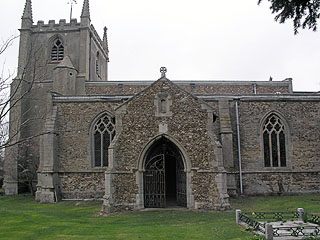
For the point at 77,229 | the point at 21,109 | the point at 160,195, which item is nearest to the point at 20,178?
the point at 21,109

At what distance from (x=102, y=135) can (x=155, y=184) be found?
19.8 ft

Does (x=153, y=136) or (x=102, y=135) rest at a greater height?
(x=102, y=135)

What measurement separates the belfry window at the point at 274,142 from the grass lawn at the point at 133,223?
293 cm

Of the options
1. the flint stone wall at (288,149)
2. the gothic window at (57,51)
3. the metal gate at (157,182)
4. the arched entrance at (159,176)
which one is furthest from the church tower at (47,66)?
the flint stone wall at (288,149)

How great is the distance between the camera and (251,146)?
20438 mm

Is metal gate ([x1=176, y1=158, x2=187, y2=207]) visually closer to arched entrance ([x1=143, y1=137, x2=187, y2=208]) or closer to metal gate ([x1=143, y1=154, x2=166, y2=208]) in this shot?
arched entrance ([x1=143, y1=137, x2=187, y2=208])

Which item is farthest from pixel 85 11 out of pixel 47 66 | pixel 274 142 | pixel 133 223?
pixel 133 223

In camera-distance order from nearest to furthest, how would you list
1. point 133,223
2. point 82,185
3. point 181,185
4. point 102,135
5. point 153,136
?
1. point 133,223
2. point 153,136
3. point 181,185
4. point 82,185
5. point 102,135

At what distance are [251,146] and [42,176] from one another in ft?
42.4

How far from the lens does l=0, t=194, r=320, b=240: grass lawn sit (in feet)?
34.7

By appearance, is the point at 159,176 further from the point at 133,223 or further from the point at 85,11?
the point at 85,11

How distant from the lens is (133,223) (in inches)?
508

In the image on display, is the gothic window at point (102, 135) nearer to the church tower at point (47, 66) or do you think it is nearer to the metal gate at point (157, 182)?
the metal gate at point (157, 182)

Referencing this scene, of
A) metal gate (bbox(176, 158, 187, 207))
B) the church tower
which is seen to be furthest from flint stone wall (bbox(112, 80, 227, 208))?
the church tower
